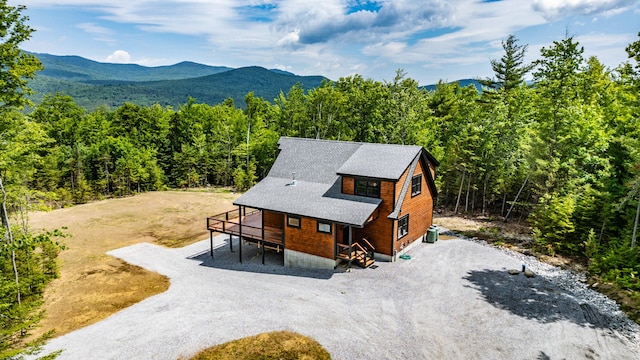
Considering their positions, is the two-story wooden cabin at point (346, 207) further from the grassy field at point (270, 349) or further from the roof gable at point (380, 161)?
the grassy field at point (270, 349)

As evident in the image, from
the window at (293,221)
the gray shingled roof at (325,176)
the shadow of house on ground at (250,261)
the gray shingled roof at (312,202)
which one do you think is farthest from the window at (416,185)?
the window at (293,221)

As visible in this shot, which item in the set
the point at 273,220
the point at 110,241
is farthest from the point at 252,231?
the point at 110,241

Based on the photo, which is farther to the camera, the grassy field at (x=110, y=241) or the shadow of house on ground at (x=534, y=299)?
the grassy field at (x=110, y=241)

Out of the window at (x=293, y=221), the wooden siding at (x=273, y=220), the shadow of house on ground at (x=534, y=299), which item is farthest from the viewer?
the wooden siding at (x=273, y=220)

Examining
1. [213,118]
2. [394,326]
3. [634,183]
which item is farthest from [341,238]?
[213,118]

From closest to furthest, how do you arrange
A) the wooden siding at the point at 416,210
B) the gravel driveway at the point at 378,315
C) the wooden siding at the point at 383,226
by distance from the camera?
the gravel driveway at the point at 378,315, the wooden siding at the point at 383,226, the wooden siding at the point at 416,210

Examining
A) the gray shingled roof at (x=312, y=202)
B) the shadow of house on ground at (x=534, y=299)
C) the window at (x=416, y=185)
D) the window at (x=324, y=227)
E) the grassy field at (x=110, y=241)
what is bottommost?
the grassy field at (x=110, y=241)
